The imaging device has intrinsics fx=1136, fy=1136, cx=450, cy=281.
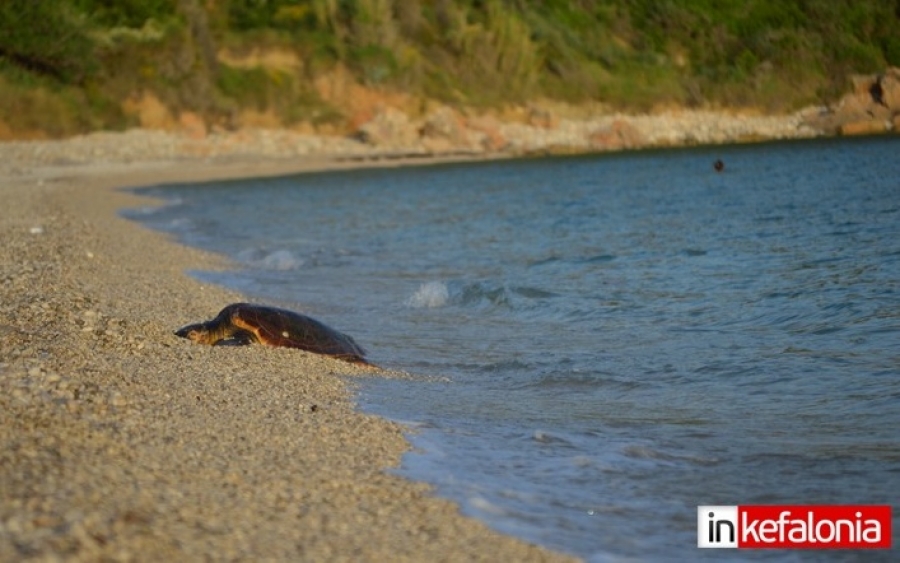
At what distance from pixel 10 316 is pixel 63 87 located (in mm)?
33803

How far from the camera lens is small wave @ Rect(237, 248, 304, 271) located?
47.6 feet

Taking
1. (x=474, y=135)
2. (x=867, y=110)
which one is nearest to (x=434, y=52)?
(x=474, y=135)

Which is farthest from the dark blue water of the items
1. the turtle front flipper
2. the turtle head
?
the turtle head

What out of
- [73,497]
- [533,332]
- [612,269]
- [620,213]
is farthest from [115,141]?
[73,497]

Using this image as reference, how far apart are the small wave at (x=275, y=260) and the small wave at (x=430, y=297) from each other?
329 centimetres

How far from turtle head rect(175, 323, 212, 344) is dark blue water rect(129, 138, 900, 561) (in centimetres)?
131

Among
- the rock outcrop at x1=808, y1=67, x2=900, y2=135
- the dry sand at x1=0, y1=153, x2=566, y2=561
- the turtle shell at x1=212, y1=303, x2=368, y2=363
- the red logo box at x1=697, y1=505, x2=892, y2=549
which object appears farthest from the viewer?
the rock outcrop at x1=808, y1=67, x2=900, y2=135

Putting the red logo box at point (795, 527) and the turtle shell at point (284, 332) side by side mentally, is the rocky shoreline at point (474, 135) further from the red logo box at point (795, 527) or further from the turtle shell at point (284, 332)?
the red logo box at point (795, 527)

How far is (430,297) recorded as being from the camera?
1146 centimetres

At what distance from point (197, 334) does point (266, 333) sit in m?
0.48

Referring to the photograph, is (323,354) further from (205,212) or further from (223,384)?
(205,212)

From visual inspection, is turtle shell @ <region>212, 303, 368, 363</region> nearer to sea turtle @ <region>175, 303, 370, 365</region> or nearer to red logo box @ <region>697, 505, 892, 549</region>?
sea turtle @ <region>175, 303, 370, 365</region>

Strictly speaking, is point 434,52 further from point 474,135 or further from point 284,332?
point 284,332

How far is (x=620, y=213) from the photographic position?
20656mm
